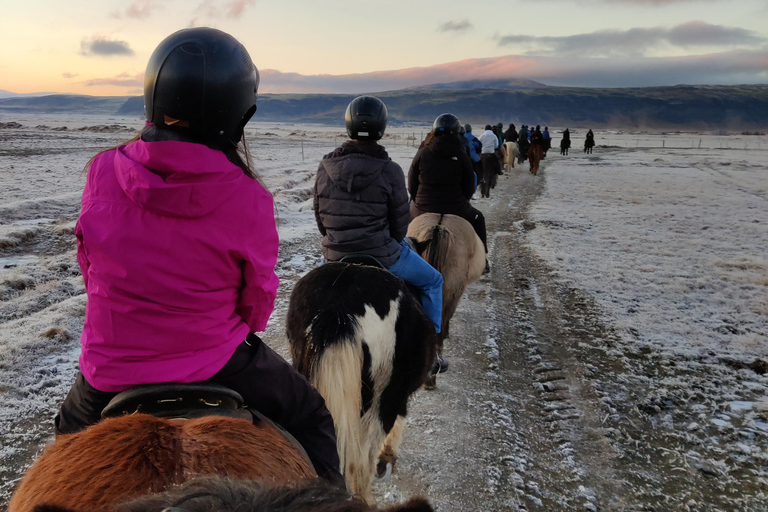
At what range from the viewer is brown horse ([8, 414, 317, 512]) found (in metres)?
1.09

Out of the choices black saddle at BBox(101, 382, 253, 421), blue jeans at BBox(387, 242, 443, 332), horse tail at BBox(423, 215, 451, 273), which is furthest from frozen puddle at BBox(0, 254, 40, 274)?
black saddle at BBox(101, 382, 253, 421)

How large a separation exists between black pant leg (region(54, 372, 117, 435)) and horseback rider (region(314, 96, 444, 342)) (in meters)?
2.05

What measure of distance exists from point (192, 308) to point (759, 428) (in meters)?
4.42

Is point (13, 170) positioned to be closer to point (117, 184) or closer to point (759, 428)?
point (117, 184)

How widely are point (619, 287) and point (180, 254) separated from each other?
7.09m

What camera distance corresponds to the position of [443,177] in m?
5.45

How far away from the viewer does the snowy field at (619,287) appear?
12.6 ft

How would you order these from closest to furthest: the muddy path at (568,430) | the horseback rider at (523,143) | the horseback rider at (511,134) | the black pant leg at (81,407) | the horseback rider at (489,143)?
the black pant leg at (81,407) → the muddy path at (568,430) → the horseback rider at (489,143) → the horseback rider at (511,134) → the horseback rider at (523,143)

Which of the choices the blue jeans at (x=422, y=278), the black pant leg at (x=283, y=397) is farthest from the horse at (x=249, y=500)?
the blue jeans at (x=422, y=278)

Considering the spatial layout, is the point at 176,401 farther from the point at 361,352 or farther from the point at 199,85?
the point at 361,352

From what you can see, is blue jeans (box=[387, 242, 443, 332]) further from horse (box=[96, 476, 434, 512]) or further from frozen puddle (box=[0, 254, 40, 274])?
frozen puddle (box=[0, 254, 40, 274])

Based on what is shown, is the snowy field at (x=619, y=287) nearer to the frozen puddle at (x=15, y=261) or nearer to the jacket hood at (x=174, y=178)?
the frozen puddle at (x=15, y=261)

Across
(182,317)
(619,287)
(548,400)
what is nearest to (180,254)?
(182,317)

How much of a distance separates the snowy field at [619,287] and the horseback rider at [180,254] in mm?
2403
